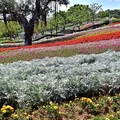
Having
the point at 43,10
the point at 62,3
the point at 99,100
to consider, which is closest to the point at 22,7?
the point at 43,10

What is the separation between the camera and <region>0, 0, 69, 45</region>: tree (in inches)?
1000

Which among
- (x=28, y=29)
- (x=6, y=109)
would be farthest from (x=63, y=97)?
(x=28, y=29)

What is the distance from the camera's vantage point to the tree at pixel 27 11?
83.3 feet

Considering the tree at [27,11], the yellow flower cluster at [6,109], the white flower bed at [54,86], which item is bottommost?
the yellow flower cluster at [6,109]

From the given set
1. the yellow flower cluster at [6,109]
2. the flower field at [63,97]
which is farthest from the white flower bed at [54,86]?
the yellow flower cluster at [6,109]

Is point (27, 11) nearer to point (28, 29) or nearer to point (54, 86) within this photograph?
point (28, 29)

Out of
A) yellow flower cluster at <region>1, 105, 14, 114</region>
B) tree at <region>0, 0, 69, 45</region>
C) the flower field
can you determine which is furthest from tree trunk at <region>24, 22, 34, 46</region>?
yellow flower cluster at <region>1, 105, 14, 114</region>

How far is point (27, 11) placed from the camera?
2673 cm

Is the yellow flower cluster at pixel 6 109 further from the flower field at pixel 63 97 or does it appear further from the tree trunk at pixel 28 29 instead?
the tree trunk at pixel 28 29

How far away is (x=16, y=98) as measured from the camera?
496cm

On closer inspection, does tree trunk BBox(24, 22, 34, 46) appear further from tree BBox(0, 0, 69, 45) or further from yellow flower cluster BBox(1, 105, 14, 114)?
yellow flower cluster BBox(1, 105, 14, 114)

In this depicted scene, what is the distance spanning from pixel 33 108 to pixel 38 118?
331 millimetres

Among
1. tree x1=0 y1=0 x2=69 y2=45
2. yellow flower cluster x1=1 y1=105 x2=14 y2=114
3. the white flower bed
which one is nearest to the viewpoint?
yellow flower cluster x1=1 y1=105 x2=14 y2=114

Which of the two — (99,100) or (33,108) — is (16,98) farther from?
(99,100)
